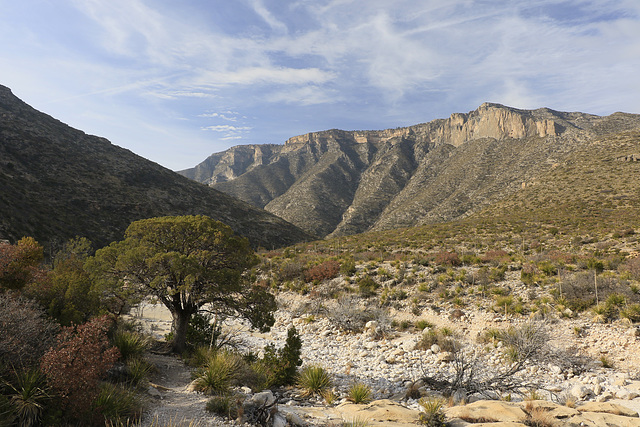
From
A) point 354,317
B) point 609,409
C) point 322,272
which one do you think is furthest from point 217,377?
point 322,272

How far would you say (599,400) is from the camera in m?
6.97

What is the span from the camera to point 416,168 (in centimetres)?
10550

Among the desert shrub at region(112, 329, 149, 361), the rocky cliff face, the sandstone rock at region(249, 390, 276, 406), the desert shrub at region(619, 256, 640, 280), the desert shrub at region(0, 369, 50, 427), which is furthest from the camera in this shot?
the rocky cliff face

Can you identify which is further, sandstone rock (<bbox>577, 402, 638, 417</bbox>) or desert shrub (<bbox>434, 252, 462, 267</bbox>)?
desert shrub (<bbox>434, 252, 462, 267</bbox>)

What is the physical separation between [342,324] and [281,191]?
332ft

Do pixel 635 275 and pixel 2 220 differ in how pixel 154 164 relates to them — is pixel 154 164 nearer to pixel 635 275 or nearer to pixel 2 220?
pixel 2 220

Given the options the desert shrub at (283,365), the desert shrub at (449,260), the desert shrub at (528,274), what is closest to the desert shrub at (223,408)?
the desert shrub at (283,365)

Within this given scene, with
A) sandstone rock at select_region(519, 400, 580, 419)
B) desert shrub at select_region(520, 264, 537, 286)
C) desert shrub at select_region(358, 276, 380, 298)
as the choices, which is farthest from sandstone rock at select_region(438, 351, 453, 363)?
desert shrub at select_region(520, 264, 537, 286)

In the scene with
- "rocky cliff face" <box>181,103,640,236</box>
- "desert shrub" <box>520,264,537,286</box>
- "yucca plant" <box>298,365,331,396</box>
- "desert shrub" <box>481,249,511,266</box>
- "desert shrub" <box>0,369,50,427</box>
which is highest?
"rocky cliff face" <box>181,103,640,236</box>

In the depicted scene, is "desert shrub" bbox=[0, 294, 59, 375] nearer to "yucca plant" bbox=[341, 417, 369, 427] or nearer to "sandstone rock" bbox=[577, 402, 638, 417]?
"yucca plant" bbox=[341, 417, 369, 427]

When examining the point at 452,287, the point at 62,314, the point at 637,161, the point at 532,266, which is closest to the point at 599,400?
the point at 452,287

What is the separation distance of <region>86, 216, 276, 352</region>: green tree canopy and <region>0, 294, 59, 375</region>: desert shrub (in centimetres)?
269

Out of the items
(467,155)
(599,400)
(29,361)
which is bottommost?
(599,400)

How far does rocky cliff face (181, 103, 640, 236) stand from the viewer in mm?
64250
